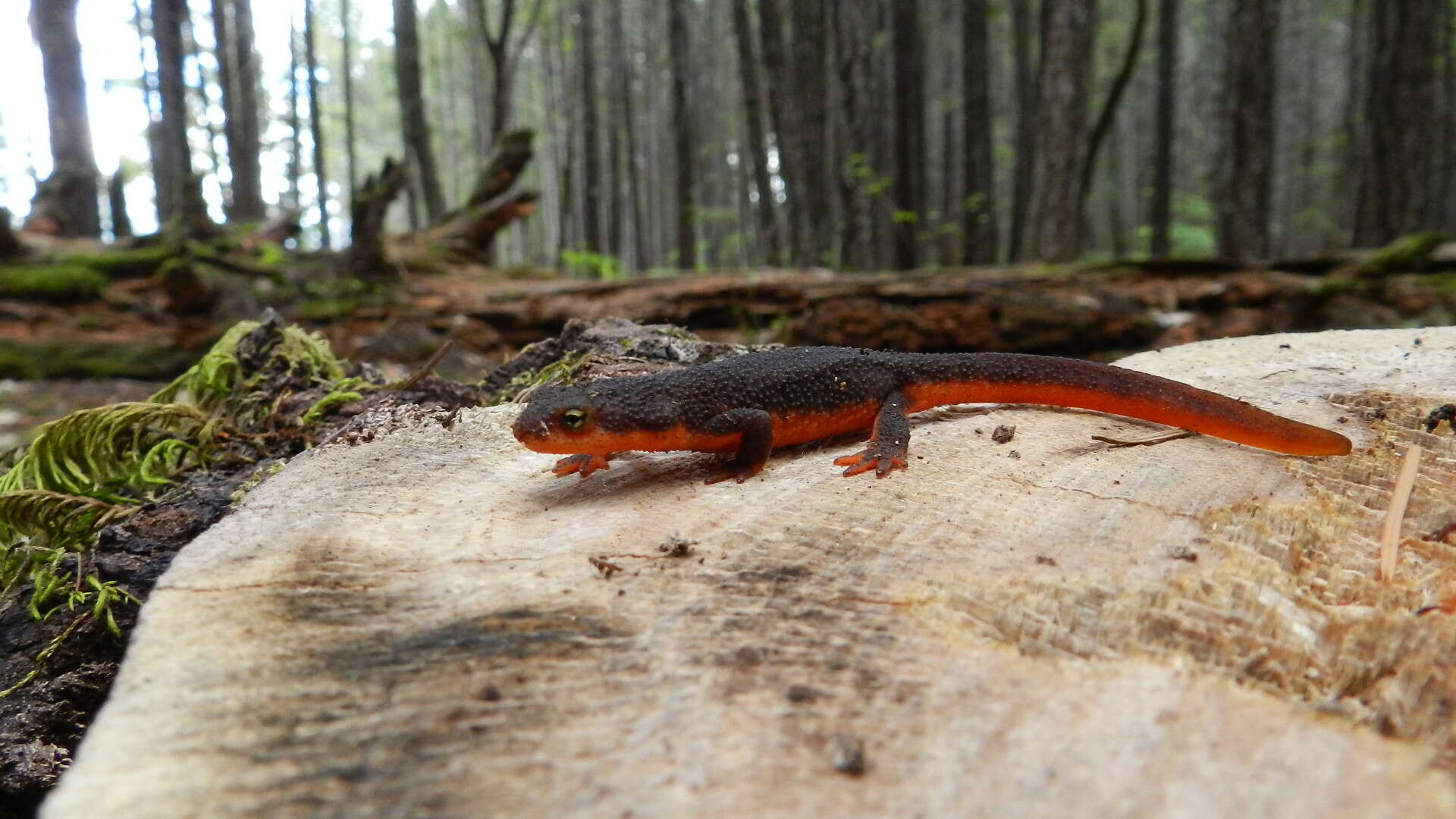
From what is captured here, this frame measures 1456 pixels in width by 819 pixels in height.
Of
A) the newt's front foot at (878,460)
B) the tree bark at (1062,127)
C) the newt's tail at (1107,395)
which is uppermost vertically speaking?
the tree bark at (1062,127)

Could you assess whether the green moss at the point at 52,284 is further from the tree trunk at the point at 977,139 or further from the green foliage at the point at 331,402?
the tree trunk at the point at 977,139

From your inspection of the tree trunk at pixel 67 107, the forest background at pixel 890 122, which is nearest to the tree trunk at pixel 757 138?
the forest background at pixel 890 122

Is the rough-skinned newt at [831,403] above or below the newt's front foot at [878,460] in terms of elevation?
above

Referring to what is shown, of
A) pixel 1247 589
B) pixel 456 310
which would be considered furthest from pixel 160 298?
pixel 1247 589

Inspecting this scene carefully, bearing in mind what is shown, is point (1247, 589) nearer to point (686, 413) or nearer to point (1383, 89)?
point (686, 413)

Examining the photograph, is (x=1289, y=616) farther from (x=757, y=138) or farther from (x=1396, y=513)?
(x=757, y=138)

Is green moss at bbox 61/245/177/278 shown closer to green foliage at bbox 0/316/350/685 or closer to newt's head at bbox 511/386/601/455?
green foliage at bbox 0/316/350/685

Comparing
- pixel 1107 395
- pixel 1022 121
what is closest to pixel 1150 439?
pixel 1107 395
